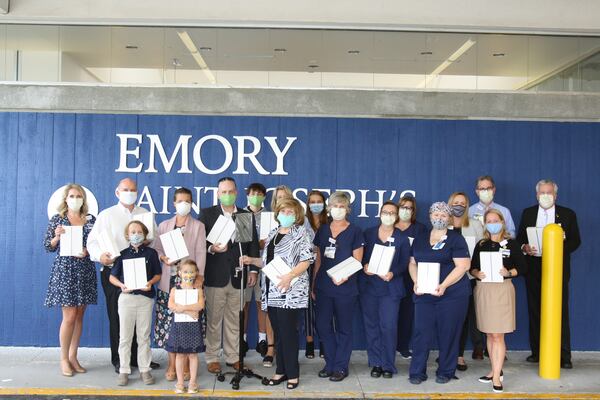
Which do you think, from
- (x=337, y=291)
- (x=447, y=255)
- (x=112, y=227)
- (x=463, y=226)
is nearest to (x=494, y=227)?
(x=447, y=255)

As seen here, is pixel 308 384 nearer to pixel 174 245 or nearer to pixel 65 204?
pixel 174 245

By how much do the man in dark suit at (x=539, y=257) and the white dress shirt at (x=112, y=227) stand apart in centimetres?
415

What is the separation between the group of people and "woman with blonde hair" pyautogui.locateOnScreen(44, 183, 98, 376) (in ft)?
0.04

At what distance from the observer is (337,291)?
670 cm

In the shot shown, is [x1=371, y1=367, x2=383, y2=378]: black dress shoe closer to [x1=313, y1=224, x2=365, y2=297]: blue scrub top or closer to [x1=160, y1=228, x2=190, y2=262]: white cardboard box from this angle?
[x1=313, y1=224, x2=365, y2=297]: blue scrub top

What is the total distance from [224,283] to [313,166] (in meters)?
1.96

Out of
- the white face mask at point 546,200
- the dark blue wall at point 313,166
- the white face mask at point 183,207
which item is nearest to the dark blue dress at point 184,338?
the white face mask at point 183,207

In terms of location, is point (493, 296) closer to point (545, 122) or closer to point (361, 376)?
point (361, 376)

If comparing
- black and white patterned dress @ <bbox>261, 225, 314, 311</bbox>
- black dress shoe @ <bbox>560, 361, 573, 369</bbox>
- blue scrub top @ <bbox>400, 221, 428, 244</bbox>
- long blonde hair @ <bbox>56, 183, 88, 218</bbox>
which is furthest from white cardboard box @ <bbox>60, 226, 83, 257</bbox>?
black dress shoe @ <bbox>560, 361, 573, 369</bbox>

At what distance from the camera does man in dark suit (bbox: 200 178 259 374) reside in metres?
6.90

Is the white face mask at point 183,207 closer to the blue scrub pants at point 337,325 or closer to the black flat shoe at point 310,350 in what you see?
the blue scrub pants at point 337,325

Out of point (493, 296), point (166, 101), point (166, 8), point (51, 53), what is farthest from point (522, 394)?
point (51, 53)

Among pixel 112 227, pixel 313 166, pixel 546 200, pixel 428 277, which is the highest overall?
pixel 313 166

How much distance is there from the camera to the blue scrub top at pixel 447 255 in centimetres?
645
